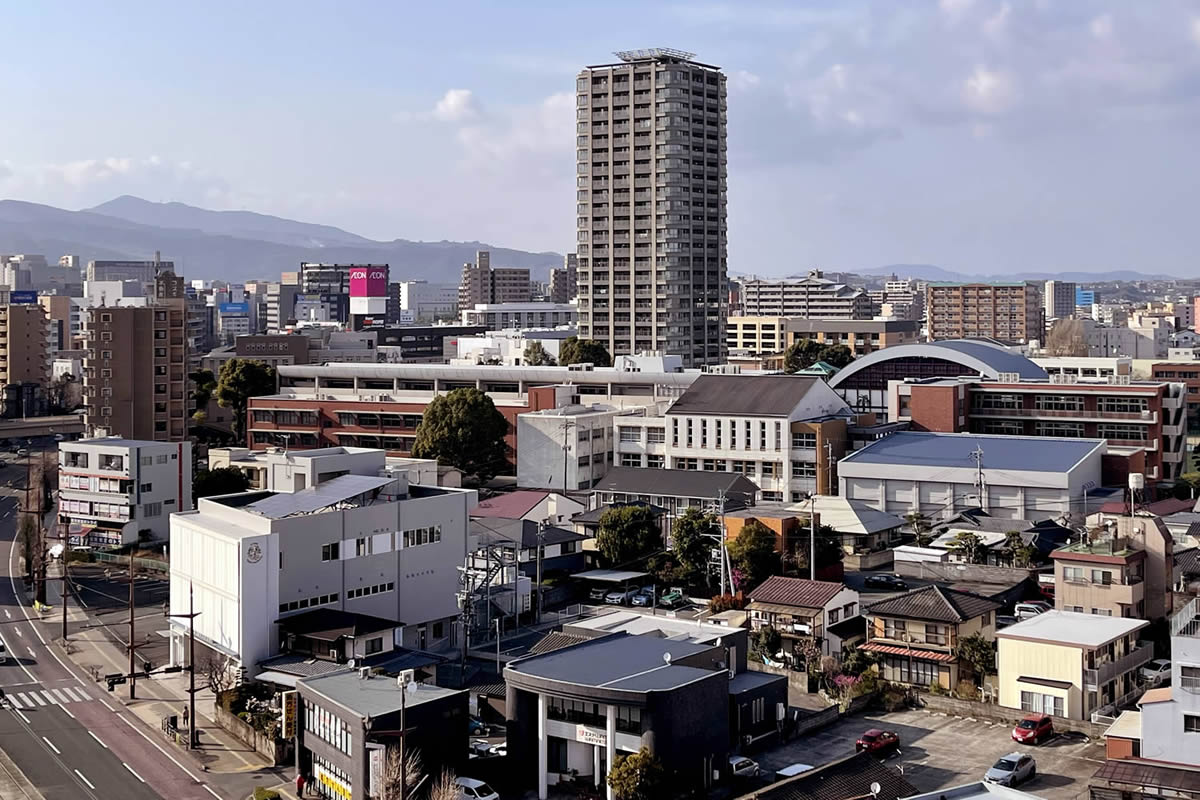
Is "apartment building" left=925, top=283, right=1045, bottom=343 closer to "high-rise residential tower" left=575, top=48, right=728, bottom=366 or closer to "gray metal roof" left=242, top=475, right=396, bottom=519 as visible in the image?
"high-rise residential tower" left=575, top=48, right=728, bottom=366

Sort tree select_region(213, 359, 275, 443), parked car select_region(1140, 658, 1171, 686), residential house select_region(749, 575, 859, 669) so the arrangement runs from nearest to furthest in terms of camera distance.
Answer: parked car select_region(1140, 658, 1171, 686) < residential house select_region(749, 575, 859, 669) < tree select_region(213, 359, 275, 443)

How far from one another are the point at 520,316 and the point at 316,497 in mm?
116716

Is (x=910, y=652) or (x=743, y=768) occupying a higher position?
(x=910, y=652)

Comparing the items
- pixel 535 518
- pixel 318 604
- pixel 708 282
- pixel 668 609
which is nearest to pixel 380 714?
pixel 318 604

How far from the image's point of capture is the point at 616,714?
901 inches

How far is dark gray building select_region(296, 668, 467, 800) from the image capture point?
22328 mm

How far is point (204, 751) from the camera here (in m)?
26.0

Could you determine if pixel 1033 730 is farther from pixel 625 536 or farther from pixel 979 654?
pixel 625 536

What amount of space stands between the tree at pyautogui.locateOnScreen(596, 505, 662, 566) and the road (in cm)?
1588

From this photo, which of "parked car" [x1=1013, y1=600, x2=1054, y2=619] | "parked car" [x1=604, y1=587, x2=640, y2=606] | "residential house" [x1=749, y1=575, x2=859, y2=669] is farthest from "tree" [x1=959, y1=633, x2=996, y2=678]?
"parked car" [x1=604, y1=587, x2=640, y2=606]

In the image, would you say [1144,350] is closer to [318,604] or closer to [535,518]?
[535,518]

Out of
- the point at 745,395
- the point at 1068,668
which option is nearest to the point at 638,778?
the point at 1068,668

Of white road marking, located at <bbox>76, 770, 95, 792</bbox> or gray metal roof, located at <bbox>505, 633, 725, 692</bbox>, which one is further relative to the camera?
white road marking, located at <bbox>76, 770, 95, 792</bbox>

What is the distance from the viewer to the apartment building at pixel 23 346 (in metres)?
92.6
